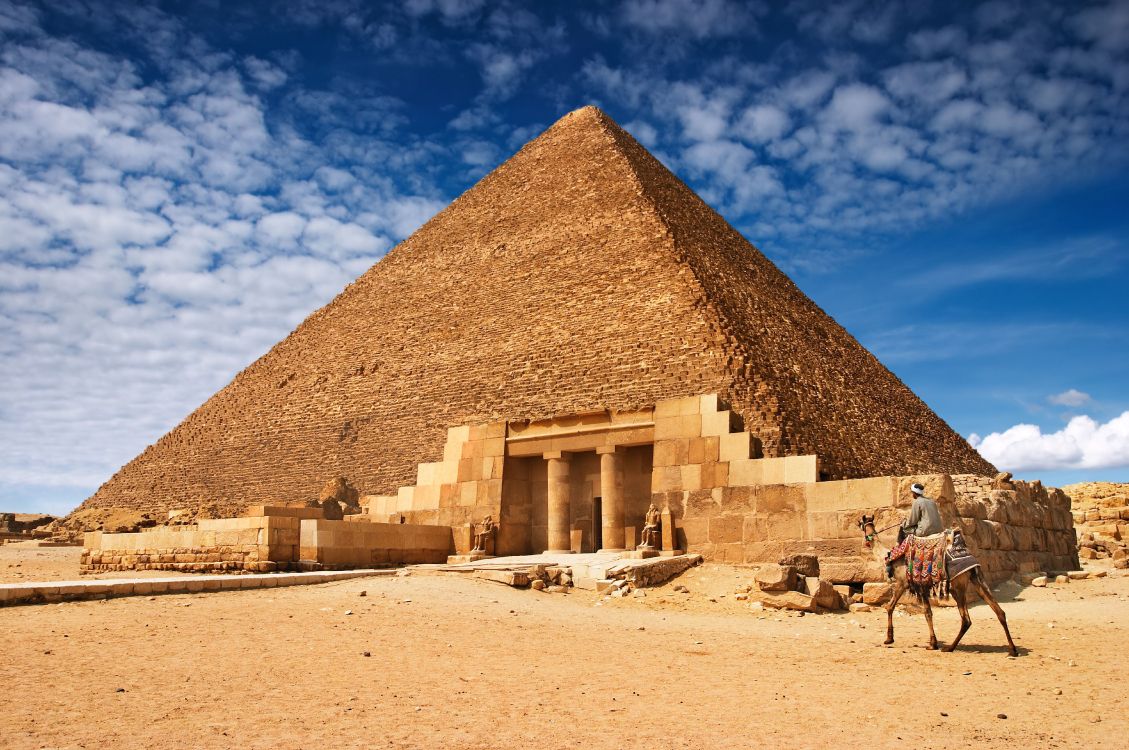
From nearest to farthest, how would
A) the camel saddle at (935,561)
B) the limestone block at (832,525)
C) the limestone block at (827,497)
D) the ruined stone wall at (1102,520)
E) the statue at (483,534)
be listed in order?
1. the camel saddle at (935,561)
2. the limestone block at (832,525)
3. the limestone block at (827,497)
4. the statue at (483,534)
5. the ruined stone wall at (1102,520)

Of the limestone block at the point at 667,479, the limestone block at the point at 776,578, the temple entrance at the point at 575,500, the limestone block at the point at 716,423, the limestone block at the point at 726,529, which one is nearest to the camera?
the limestone block at the point at 776,578

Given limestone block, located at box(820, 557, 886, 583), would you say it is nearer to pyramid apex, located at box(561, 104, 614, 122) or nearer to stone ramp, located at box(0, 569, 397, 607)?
stone ramp, located at box(0, 569, 397, 607)

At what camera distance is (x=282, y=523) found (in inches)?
442

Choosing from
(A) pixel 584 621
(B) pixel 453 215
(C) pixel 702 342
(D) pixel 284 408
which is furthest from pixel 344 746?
(B) pixel 453 215

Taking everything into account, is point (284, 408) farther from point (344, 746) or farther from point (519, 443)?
point (344, 746)

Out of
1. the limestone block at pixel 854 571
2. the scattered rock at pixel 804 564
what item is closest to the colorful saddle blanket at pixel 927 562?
the limestone block at pixel 854 571

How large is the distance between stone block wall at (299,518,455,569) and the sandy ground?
10.5 feet

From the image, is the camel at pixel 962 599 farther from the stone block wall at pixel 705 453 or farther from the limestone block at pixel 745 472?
the limestone block at pixel 745 472

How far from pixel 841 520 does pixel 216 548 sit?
7.39 m

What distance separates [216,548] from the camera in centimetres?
1136

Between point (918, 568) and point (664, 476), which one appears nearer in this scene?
point (918, 568)

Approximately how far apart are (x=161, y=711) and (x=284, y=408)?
35.3 metres

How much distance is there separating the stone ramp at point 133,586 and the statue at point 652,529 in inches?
149

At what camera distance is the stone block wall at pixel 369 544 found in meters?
11.3
